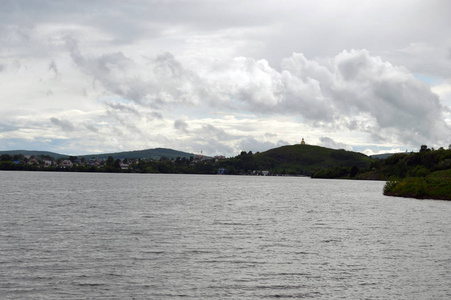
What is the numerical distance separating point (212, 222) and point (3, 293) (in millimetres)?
39259

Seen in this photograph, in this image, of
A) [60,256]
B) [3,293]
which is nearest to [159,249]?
[60,256]

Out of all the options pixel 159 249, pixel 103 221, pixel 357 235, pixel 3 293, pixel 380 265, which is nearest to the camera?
pixel 3 293

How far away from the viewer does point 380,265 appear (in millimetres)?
35312

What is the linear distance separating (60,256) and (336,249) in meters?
24.7

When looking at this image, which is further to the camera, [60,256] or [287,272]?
[60,256]

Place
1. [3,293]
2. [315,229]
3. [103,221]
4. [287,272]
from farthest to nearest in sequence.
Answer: [103,221], [315,229], [287,272], [3,293]

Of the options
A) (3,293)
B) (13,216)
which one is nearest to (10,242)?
(3,293)

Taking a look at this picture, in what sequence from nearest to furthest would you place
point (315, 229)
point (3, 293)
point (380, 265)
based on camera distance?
point (3, 293) → point (380, 265) → point (315, 229)

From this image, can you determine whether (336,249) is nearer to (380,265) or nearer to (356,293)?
(380,265)

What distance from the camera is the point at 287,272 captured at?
32.4m

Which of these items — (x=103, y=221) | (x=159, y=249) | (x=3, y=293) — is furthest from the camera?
(x=103, y=221)

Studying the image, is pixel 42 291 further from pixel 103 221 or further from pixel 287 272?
pixel 103 221

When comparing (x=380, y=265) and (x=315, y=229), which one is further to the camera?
(x=315, y=229)

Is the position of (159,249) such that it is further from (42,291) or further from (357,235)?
(357,235)
